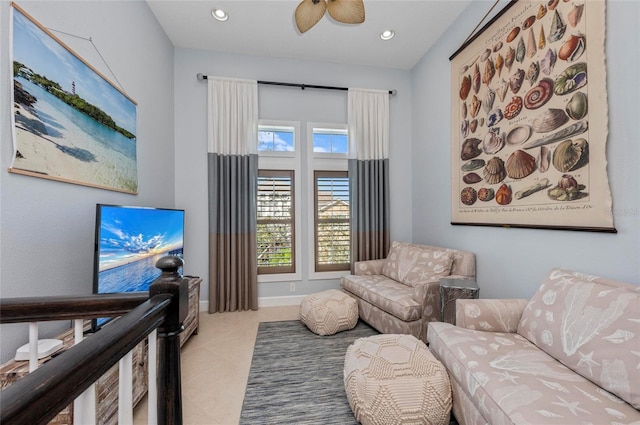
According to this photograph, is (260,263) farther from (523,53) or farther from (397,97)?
(523,53)

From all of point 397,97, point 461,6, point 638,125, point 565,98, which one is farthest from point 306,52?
point 638,125

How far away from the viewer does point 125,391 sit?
604 mm

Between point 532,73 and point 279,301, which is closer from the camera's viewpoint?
point 532,73

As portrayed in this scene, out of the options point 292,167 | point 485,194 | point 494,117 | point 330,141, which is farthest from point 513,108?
point 292,167

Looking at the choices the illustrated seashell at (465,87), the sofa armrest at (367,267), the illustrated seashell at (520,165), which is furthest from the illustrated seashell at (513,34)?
the sofa armrest at (367,267)

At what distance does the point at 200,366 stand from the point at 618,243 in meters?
3.02

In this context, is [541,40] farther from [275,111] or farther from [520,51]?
[275,111]

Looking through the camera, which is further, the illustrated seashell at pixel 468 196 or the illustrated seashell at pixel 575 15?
the illustrated seashell at pixel 468 196

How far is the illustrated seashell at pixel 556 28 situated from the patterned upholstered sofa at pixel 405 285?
182 cm

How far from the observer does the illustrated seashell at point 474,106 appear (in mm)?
2590

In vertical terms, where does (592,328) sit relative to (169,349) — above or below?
below

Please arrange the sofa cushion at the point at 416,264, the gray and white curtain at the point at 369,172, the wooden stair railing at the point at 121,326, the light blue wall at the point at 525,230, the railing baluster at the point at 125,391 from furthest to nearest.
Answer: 1. the gray and white curtain at the point at 369,172
2. the sofa cushion at the point at 416,264
3. the light blue wall at the point at 525,230
4. the railing baluster at the point at 125,391
5. the wooden stair railing at the point at 121,326

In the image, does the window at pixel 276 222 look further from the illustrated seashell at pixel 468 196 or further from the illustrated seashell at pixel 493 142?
the illustrated seashell at pixel 493 142

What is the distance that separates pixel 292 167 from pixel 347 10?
191cm
